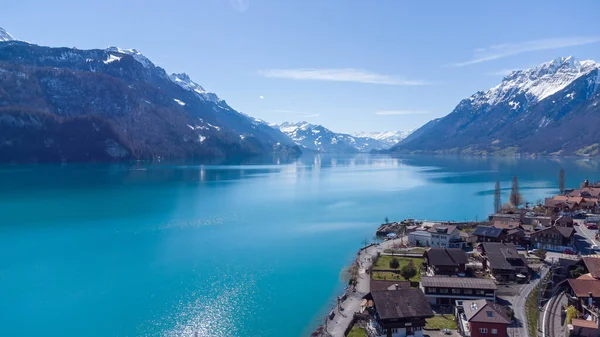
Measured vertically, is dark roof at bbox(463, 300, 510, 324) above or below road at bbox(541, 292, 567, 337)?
above

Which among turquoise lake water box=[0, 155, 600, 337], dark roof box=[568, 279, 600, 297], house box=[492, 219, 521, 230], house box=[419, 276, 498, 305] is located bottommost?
turquoise lake water box=[0, 155, 600, 337]

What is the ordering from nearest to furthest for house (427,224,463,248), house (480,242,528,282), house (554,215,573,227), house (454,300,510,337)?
house (454,300,510,337) → house (480,242,528,282) → house (427,224,463,248) → house (554,215,573,227)

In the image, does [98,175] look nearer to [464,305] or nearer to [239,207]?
[239,207]

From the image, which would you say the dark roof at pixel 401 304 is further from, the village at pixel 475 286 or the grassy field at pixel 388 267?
the grassy field at pixel 388 267

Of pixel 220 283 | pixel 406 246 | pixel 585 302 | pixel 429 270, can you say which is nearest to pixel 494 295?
pixel 585 302

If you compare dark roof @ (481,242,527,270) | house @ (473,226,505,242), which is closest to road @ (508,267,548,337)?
dark roof @ (481,242,527,270)

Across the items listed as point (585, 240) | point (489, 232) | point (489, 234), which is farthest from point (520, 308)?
point (585, 240)

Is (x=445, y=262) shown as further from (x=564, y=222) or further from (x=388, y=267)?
(x=564, y=222)

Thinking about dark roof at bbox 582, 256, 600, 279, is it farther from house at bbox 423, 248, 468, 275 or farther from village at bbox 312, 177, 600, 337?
house at bbox 423, 248, 468, 275
